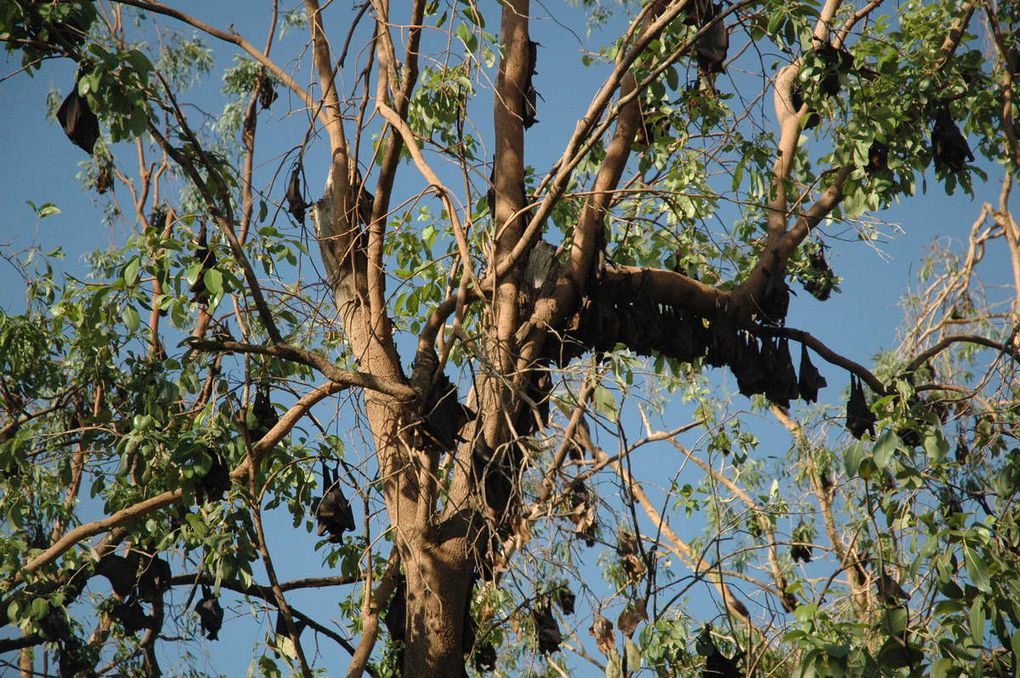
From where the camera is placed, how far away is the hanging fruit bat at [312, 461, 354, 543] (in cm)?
492

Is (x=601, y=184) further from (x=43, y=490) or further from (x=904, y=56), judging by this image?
(x=43, y=490)

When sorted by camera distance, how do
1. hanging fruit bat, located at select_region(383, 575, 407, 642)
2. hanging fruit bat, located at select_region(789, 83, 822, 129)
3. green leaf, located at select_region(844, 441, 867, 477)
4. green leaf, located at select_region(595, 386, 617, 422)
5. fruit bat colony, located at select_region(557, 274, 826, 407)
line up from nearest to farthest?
green leaf, located at select_region(844, 441, 867, 477)
green leaf, located at select_region(595, 386, 617, 422)
fruit bat colony, located at select_region(557, 274, 826, 407)
hanging fruit bat, located at select_region(383, 575, 407, 642)
hanging fruit bat, located at select_region(789, 83, 822, 129)

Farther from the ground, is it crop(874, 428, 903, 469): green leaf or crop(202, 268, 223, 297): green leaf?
crop(202, 268, 223, 297): green leaf

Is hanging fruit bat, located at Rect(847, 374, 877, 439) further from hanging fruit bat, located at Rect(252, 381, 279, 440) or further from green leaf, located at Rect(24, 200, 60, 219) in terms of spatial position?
green leaf, located at Rect(24, 200, 60, 219)

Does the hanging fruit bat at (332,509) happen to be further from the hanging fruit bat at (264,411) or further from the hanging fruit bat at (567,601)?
the hanging fruit bat at (567,601)

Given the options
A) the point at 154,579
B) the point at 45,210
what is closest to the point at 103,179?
the point at 45,210

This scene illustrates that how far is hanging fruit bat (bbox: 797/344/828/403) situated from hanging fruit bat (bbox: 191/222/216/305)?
107 inches

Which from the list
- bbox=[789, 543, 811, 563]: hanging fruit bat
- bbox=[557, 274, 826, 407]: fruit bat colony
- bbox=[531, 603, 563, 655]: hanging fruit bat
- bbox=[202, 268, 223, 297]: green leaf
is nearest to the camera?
bbox=[202, 268, 223, 297]: green leaf

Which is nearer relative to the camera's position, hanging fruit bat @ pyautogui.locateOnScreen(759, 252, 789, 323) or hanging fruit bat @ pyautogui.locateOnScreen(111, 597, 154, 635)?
hanging fruit bat @ pyautogui.locateOnScreen(759, 252, 789, 323)

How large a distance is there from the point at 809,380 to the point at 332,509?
7.56 ft

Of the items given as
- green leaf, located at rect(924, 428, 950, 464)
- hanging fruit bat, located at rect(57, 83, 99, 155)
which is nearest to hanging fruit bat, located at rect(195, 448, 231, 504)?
hanging fruit bat, located at rect(57, 83, 99, 155)

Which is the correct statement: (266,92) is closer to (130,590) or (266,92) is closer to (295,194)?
(295,194)

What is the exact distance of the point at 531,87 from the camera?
17.3 ft

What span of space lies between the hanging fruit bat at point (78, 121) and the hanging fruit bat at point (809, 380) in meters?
3.32
